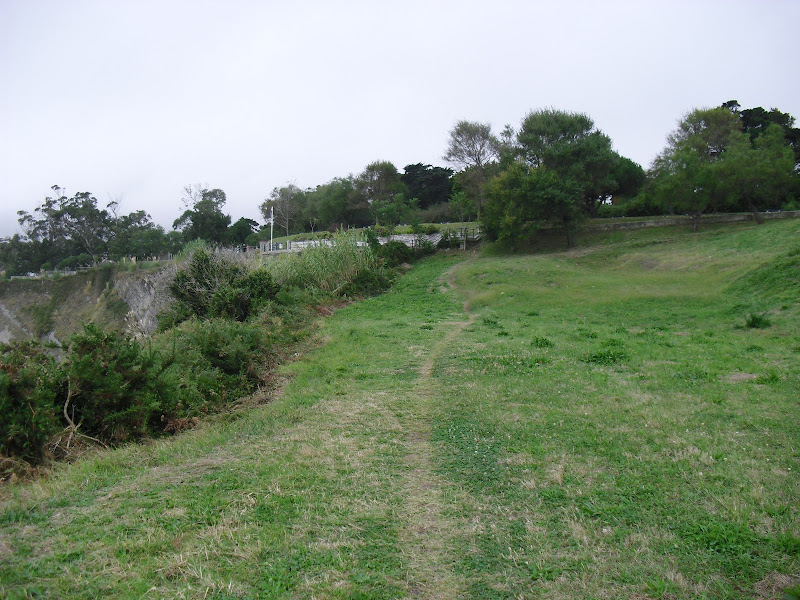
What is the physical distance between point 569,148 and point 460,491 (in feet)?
116

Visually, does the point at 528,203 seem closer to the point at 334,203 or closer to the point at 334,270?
the point at 334,270

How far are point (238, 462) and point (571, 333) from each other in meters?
8.72

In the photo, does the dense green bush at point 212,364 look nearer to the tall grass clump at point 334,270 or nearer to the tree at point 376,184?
the tall grass clump at point 334,270

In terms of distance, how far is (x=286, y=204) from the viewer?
2662 inches

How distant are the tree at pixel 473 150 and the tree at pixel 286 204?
26.1 m

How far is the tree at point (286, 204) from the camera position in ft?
221

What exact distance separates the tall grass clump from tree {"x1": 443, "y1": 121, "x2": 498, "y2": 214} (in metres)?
25.3

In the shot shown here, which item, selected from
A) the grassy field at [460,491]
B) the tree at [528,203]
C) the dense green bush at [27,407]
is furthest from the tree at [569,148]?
the dense green bush at [27,407]

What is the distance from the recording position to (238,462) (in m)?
5.02

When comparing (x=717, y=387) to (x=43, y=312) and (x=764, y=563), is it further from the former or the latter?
(x=43, y=312)

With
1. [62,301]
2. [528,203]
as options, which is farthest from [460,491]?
[62,301]

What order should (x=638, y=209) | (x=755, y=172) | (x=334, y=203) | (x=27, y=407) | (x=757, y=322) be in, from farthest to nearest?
(x=334, y=203) → (x=638, y=209) → (x=755, y=172) → (x=757, y=322) → (x=27, y=407)

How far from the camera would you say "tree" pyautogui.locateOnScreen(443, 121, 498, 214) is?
47406mm

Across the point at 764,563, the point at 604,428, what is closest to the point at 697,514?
the point at 764,563
